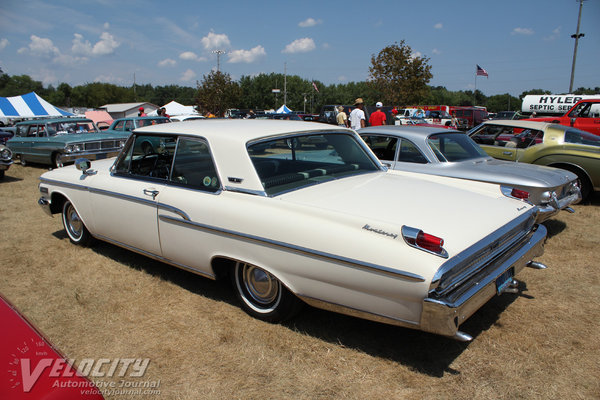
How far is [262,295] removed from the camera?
3.18 meters

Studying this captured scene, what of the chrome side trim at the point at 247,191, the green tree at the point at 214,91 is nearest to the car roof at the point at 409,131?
the chrome side trim at the point at 247,191

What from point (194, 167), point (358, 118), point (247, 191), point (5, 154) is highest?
point (358, 118)

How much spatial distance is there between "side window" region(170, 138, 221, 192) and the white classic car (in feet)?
0.04

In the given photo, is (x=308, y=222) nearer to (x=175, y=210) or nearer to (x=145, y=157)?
(x=175, y=210)

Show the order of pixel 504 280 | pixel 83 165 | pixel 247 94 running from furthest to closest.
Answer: pixel 247 94
pixel 83 165
pixel 504 280

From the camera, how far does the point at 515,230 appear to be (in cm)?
298

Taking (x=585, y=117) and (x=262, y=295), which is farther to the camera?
(x=585, y=117)

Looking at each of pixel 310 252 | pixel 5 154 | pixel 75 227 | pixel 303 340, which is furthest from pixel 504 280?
pixel 5 154

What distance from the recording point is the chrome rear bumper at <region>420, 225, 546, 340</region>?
2234 millimetres

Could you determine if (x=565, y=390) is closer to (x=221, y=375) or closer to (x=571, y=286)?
(x=571, y=286)

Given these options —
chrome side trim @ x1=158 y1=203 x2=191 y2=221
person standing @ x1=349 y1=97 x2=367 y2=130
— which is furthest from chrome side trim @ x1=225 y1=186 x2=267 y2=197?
person standing @ x1=349 y1=97 x2=367 y2=130

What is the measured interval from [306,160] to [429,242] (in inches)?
63.3

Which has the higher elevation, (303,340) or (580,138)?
(580,138)

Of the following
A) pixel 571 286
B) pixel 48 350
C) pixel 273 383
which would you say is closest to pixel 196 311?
pixel 273 383
